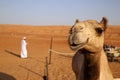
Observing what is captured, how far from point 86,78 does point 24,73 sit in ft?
32.9

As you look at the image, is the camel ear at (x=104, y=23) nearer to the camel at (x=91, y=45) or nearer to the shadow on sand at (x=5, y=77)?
the camel at (x=91, y=45)

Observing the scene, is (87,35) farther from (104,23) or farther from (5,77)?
(5,77)

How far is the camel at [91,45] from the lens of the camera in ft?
7.89

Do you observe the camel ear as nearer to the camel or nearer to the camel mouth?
the camel

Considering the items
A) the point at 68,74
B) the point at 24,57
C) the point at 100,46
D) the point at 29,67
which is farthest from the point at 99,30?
the point at 24,57

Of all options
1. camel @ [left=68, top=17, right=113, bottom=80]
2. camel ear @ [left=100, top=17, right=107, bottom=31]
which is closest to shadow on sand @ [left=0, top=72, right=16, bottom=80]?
A: camel @ [left=68, top=17, right=113, bottom=80]

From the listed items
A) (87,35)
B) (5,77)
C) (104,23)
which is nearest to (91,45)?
(87,35)

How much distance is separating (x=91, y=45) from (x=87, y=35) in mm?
122

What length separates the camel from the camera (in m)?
2.40

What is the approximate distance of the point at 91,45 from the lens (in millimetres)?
2537

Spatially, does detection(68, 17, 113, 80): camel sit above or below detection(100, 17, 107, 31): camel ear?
below

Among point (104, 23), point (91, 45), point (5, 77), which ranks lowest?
point (5, 77)

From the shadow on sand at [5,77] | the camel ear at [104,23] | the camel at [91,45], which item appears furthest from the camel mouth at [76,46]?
the shadow on sand at [5,77]

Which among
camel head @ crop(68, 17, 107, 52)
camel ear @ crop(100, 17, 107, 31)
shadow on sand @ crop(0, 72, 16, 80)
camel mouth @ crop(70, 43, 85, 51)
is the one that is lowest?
shadow on sand @ crop(0, 72, 16, 80)
